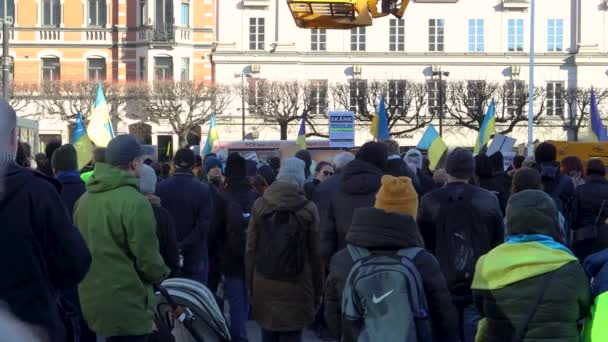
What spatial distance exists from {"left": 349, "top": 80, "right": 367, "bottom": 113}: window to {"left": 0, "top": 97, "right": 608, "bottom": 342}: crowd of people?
4506 cm

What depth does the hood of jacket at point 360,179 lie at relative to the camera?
27.7 feet

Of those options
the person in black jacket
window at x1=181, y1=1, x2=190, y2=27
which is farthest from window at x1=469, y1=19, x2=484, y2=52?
the person in black jacket

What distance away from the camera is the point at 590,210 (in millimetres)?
10836

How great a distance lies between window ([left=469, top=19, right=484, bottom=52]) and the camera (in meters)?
59.4

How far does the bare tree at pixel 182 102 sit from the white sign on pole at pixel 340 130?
30145mm

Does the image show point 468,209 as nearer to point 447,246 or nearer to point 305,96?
point 447,246

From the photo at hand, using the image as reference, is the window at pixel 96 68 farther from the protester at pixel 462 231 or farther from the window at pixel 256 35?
the protester at pixel 462 231

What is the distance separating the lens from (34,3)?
5934cm

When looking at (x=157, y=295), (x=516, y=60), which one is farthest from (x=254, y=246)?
(x=516, y=60)

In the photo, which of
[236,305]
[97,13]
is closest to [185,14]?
[97,13]

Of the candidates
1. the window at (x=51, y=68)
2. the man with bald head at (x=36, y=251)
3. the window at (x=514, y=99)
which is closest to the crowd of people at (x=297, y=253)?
the man with bald head at (x=36, y=251)

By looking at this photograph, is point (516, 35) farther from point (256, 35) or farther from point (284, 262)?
point (284, 262)

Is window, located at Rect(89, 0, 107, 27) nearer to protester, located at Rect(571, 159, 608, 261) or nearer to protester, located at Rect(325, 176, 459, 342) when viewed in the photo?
protester, located at Rect(571, 159, 608, 261)

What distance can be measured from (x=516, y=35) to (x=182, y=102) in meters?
18.7
